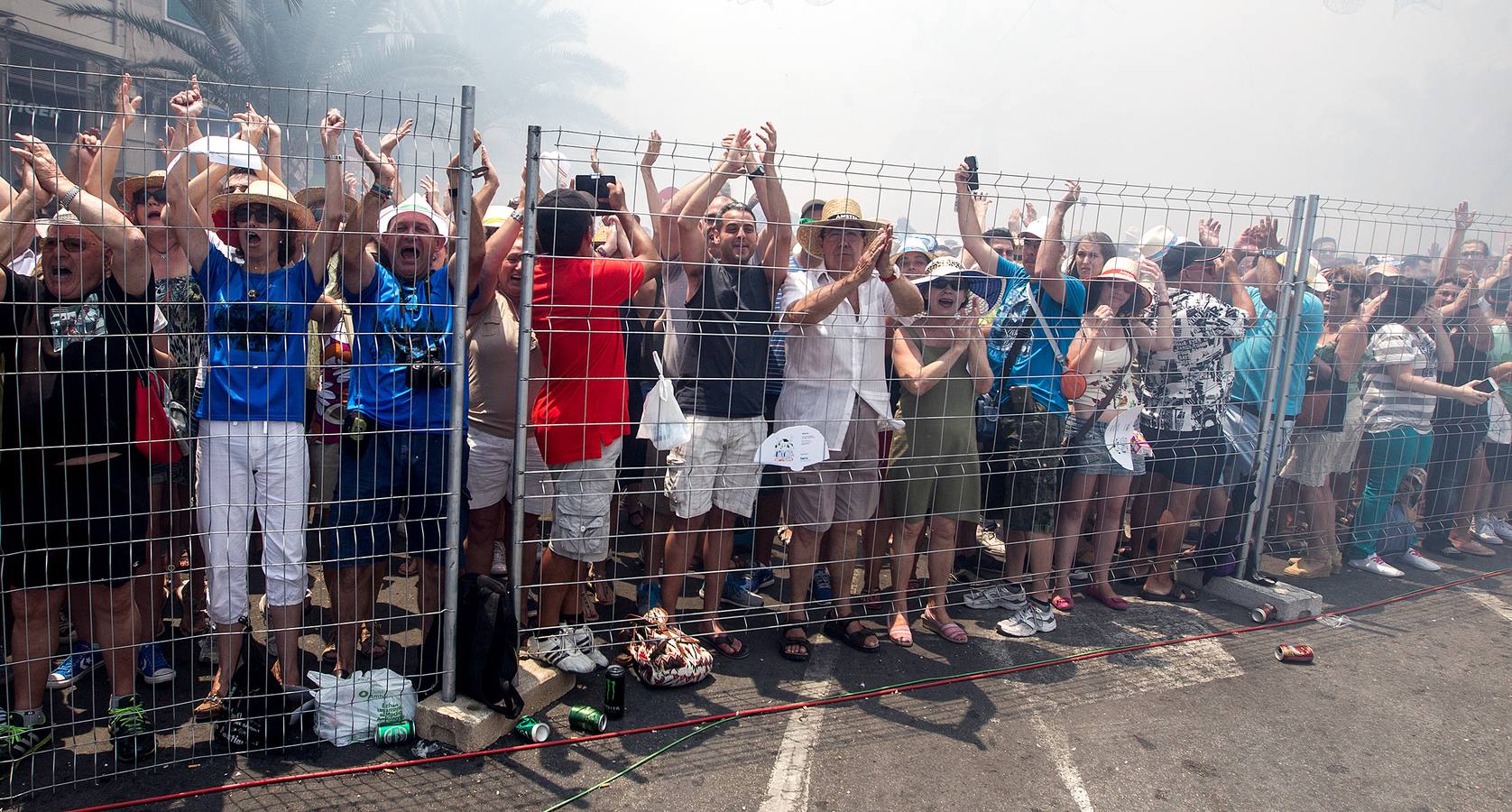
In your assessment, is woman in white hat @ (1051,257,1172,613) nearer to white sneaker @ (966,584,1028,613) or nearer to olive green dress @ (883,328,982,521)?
white sneaker @ (966,584,1028,613)

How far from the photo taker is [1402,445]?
722 centimetres

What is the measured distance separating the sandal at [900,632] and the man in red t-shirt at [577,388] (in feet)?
5.33

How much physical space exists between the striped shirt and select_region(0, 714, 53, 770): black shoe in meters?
8.25

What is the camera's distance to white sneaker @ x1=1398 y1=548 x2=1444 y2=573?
7094 millimetres

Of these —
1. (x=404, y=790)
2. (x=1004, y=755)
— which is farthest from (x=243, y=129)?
(x=1004, y=755)

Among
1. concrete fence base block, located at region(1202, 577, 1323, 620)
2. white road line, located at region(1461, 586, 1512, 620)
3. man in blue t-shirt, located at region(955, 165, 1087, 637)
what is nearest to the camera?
man in blue t-shirt, located at region(955, 165, 1087, 637)

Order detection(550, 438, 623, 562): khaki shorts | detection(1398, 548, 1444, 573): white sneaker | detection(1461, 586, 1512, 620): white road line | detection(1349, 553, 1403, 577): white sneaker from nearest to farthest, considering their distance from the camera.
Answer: detection(550, 438, 623, 562): khaki shorts < detection(1461, 586, 1512, 620): white road line < detection(1349, 553, 1403, 577): white sneaker < detection(1398, 548, 1444, 573): white sneaker

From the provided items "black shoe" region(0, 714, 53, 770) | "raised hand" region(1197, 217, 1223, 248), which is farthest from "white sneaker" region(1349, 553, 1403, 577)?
"black shoe" region(0, 714, 53, 770)

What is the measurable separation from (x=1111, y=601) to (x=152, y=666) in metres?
5.35

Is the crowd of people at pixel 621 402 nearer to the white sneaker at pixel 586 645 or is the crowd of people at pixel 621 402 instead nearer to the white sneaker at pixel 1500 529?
the white sneaker at pixel 586 645

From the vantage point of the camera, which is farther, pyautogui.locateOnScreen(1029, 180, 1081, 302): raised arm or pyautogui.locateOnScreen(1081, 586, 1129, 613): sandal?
pyautogui.locateOnScreen(1081, 586, 1129, 613): sandal

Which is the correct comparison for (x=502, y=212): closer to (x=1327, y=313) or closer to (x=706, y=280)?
(x=706, y=280)

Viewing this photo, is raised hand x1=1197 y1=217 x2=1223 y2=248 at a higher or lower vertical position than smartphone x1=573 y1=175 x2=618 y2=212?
higher

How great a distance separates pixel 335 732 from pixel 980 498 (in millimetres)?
3649
